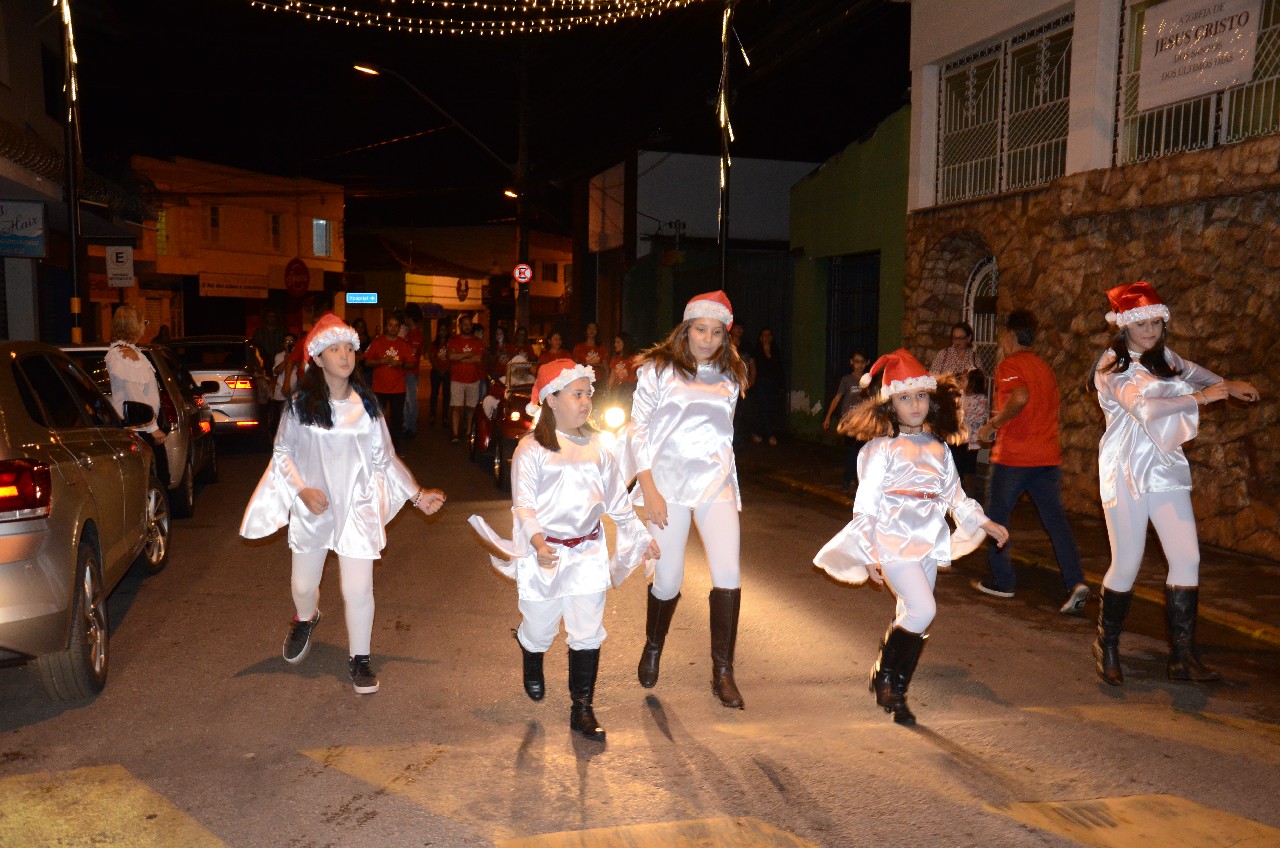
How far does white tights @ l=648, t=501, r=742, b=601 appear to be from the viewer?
516cm

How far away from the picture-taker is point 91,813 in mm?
3932

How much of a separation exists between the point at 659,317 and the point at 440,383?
266 inches

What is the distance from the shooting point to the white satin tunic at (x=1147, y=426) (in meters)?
5.50

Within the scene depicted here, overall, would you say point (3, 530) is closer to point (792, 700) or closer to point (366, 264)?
point (792, 700)

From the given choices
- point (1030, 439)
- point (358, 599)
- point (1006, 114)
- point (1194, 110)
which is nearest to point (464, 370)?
point (1006, 114)

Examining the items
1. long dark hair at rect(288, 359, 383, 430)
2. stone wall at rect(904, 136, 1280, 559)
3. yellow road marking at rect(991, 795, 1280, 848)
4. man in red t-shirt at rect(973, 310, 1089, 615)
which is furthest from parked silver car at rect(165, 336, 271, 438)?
yellow road marking at rect(991, 795, 1280, 848)

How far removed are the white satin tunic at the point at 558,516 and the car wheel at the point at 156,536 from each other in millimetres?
3960

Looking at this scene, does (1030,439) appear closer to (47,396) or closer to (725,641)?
(725,641)

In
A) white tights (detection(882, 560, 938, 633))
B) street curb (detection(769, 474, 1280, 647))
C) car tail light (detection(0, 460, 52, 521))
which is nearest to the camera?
car tail light (detection(0, 460, 52, 521))

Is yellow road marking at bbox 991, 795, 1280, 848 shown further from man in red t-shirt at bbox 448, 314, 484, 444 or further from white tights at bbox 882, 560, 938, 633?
man in red t-shirt at bbox 448, 314, 484, 444

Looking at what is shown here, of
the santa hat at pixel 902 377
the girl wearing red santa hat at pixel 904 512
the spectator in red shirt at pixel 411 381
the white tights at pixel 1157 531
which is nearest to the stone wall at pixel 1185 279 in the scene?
the white tights at pixel 1157 531

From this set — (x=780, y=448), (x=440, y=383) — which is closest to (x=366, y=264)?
(x=440, y=383)

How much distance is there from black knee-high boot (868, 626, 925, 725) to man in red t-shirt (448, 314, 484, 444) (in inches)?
493

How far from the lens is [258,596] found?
24.3ft
